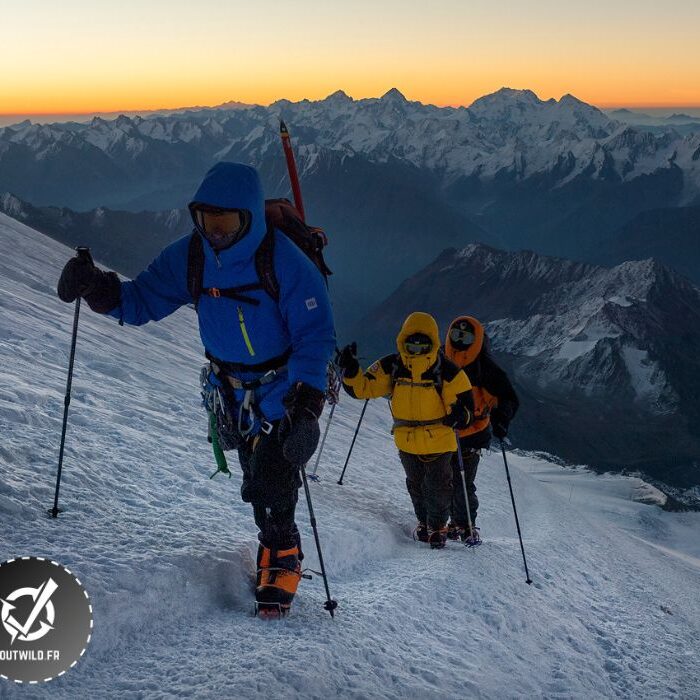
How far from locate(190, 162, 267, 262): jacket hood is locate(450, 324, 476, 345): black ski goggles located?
5.54m

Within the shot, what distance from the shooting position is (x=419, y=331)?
828 cm

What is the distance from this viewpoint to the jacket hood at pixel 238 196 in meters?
4.61

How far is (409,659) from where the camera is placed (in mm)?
4855

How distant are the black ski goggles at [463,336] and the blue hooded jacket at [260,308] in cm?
519

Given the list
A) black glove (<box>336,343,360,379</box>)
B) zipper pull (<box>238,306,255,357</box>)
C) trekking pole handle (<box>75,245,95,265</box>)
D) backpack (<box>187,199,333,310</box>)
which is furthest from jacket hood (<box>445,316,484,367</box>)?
trekking pole handle (<box>75,245,95,265</box>)

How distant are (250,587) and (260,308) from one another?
238 centimetres

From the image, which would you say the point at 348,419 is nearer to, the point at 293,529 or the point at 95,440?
the point at 95,440

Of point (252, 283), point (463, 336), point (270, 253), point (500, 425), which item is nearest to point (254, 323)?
point (252, 283)

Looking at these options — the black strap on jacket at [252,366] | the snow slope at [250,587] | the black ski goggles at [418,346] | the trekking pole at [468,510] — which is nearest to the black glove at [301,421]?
the black strap on jacket at [252,366]

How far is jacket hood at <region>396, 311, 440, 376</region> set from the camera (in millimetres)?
8266

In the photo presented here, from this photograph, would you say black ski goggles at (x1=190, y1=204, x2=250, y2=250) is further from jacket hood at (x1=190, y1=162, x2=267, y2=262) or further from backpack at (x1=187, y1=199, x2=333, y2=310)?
backpack at (x1=187, y1=199, x2=333, y2=310)

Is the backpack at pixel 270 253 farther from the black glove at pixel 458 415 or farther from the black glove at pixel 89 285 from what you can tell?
the black glove at pixel 458 415

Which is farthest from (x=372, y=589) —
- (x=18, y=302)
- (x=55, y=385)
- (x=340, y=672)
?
(x=18, y=302)

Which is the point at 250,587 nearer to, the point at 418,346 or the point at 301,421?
the point at 301,421
